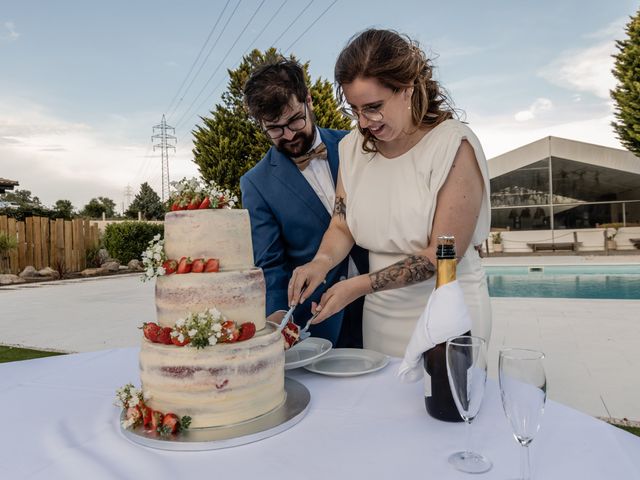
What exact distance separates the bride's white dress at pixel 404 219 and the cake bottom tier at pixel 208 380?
0.85 metres

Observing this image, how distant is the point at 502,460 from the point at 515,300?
333 inches

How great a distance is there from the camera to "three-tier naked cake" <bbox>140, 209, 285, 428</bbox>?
1324 mm

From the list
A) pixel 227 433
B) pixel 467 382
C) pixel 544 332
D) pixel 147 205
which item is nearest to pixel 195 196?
pixel 227 433

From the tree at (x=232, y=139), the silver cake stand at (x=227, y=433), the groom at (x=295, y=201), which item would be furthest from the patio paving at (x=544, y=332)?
the tree at (x=232, y=139)

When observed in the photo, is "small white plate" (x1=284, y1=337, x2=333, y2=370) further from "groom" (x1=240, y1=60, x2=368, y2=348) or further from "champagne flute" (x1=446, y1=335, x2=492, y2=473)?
"champagne flute" (x1=446, y1=335, x2=492, y2=473)

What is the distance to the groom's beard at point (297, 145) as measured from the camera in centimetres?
262

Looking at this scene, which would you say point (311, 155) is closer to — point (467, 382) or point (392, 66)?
point (392, 66)

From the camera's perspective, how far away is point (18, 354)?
231 inches

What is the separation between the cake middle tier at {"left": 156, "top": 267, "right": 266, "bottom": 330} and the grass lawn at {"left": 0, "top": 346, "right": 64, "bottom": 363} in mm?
5171

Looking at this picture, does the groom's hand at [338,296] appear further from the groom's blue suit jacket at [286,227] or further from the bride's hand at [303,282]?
the groom's blue suit jacket at [286,227]

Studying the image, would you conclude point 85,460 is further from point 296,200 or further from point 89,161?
point 89,161

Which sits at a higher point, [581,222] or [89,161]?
[89,161]

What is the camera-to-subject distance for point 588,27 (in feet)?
54.6

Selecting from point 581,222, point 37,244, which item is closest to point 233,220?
point 37,244
